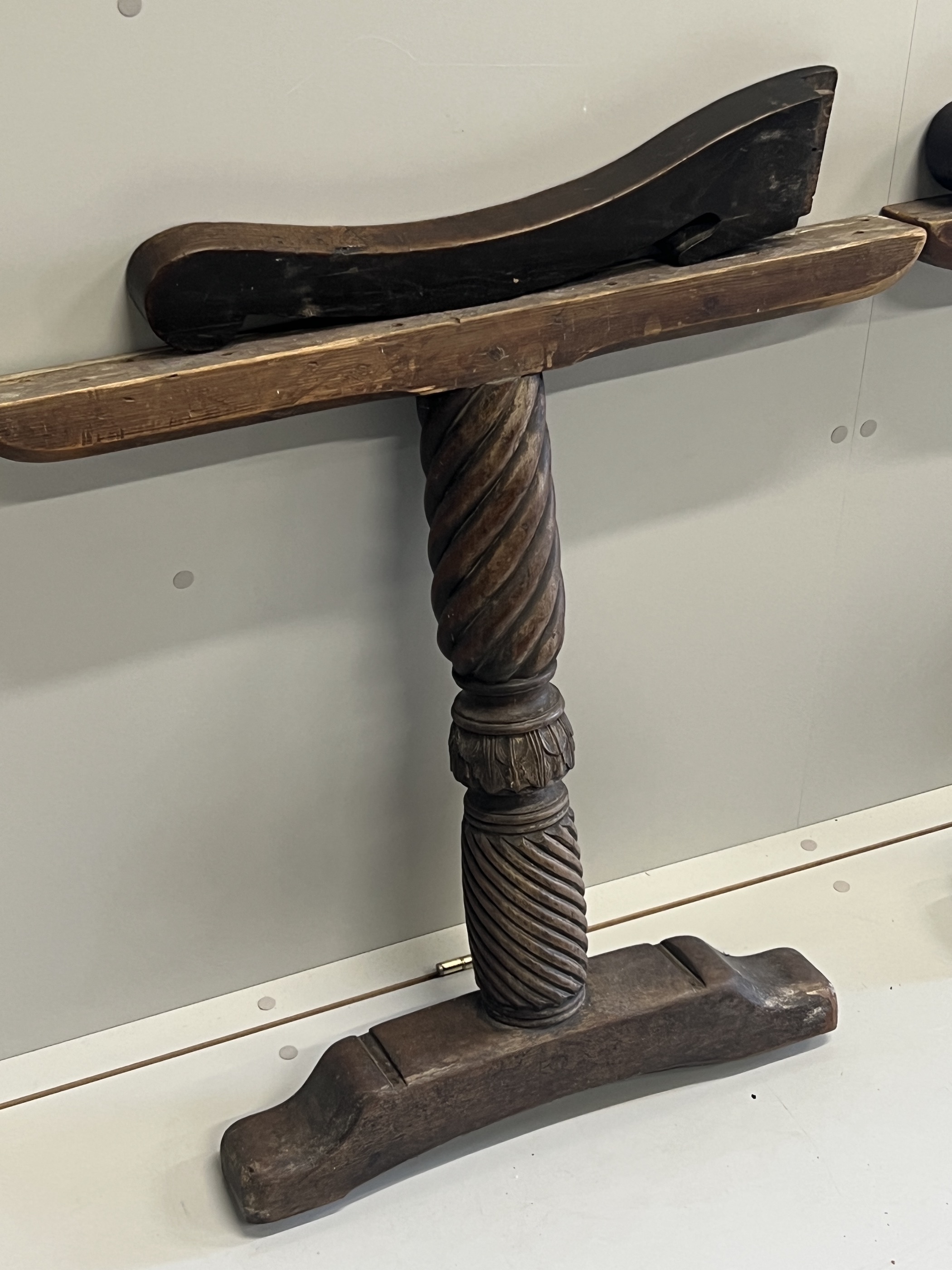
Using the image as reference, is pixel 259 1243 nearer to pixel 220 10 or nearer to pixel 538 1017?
pixel 538 1017

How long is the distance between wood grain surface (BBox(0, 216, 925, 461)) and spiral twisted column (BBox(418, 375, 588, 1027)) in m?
0.04

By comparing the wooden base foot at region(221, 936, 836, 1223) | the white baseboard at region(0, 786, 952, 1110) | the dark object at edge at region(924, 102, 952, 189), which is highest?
the dark object at edge at region(924, 102, 952, 189)

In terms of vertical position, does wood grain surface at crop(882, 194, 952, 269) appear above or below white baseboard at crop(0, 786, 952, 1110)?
above

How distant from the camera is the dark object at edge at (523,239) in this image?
39.7 inches

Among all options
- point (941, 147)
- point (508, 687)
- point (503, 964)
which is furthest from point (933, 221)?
point (503, 964)

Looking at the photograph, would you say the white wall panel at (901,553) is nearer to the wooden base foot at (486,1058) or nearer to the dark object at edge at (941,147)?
the dark object at edge at (941,147)

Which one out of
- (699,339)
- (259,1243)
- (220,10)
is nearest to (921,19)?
(699,339)

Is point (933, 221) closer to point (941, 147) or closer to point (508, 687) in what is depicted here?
point (941, 147)

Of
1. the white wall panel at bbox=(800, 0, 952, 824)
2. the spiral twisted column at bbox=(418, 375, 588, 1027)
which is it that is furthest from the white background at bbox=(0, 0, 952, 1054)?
the spiral twisted column at bbox=(418, 375, 588, 1027)

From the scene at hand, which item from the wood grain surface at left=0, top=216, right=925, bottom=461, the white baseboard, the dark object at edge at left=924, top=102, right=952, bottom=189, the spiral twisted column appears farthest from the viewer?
the white baseboard

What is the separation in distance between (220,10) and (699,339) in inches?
19.8

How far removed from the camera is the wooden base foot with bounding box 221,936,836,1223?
3.94 ft

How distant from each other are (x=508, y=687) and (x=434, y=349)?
0.94ft

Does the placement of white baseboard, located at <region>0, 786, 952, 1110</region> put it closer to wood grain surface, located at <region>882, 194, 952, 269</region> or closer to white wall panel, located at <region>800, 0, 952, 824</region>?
white wall panel, located at <region>800, 0, 952, 824</region>
